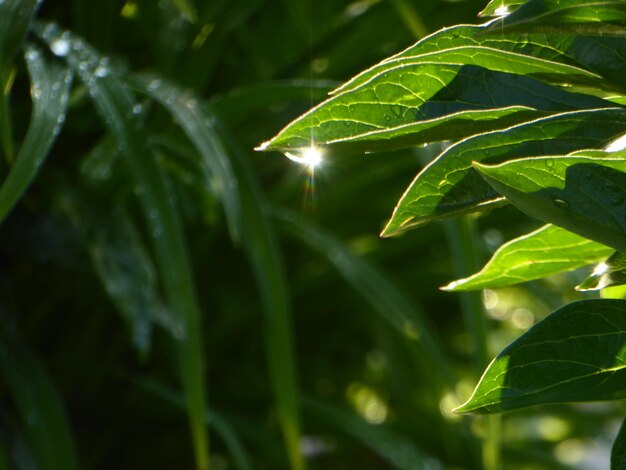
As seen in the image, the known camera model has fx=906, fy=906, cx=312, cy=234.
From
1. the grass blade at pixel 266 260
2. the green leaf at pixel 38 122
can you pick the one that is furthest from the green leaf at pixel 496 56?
the grass blade at pixel 266 260

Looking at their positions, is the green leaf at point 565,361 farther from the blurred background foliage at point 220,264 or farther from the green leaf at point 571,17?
the blurred background foliage at point 220,264

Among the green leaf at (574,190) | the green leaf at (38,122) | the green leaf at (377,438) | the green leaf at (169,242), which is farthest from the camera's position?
the green leaf at (377,438)

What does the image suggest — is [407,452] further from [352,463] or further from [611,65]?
[611,65]

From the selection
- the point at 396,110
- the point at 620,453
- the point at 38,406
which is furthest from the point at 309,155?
the point at 38,406

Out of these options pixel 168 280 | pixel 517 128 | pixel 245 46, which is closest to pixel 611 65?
pixel 517 128

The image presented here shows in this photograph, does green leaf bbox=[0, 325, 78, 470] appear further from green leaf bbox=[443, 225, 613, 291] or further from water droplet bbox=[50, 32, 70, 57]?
green leaf bbox=[443, 225, 613, 291]

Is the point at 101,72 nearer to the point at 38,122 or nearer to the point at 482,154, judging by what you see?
the point at 38,122
